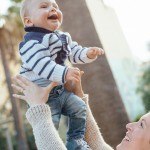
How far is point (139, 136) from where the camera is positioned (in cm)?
285

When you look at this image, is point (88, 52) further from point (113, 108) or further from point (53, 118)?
point (113, 108)

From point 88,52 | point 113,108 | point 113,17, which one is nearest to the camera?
point 88,52

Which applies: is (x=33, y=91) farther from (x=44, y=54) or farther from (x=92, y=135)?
(x=92, y=135)

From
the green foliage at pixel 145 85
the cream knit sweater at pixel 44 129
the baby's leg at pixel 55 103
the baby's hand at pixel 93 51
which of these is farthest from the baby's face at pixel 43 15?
the green foliage at pixel 145 85

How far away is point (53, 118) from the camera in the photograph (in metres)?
2.66

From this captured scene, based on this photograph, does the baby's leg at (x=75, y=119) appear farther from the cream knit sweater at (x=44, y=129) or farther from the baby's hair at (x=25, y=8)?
the baby's hair at (x=25, y=8)

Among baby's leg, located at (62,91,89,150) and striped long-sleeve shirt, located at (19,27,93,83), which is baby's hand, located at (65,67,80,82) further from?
baby's leg, located at (62,91,89,150)

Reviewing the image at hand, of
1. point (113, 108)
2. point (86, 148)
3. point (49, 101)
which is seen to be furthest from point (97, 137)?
point (113, 108)

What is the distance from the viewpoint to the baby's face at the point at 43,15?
263 cm

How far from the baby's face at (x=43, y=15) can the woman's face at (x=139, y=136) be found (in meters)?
0.92

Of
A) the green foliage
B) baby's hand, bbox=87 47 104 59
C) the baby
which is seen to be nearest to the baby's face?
the baby

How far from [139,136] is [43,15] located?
1.08 metres

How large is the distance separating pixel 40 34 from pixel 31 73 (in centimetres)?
26

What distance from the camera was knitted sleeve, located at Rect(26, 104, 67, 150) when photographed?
244cm
